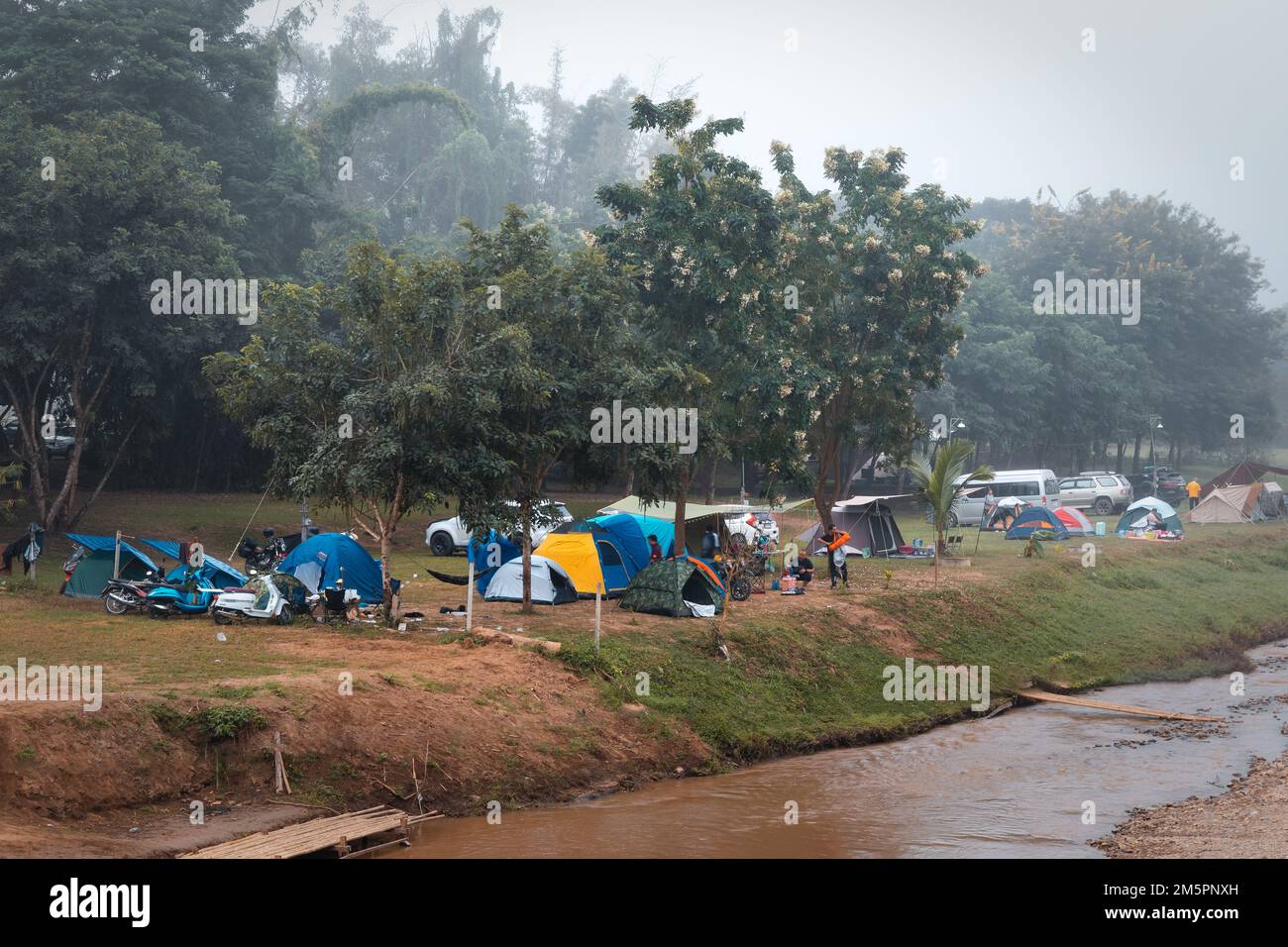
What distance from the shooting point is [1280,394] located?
10125 cm

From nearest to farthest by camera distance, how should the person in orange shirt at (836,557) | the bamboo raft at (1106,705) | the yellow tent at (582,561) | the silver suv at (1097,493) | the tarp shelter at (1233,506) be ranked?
the bamboo raft at (1106,705) < the yellow tent at (582,561) < the person in orange shirt at (836,557) < the tarp shelter at (1233,506) < the silver suv at (1097,493)

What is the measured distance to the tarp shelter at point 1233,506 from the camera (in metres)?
43.6

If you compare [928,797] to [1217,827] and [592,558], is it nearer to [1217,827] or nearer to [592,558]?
[1217,827]

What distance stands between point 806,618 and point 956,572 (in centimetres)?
842

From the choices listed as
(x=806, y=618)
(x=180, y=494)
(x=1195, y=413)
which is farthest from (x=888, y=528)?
(x=1195, y=413)

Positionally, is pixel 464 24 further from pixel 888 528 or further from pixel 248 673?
pixel 248 673

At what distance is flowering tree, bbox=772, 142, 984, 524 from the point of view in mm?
29359

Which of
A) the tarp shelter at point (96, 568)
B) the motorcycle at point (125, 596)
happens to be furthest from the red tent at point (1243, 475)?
the motorcycle at point (125, 596)

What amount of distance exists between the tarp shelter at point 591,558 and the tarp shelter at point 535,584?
Result: 0.40m

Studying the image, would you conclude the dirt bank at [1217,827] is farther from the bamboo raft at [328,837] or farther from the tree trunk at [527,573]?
the tree trunk at [527,573]

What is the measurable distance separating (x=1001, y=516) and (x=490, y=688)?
27719mm

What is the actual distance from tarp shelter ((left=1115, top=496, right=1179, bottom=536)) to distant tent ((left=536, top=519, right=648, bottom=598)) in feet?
69.8

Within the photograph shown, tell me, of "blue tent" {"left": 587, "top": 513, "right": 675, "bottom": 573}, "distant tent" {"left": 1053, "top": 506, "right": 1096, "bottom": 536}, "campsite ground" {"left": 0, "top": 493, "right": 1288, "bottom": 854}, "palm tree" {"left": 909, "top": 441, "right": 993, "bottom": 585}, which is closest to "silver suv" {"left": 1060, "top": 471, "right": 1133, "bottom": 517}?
"distant tent" {"left": 1053, "top": 506, "right": 1096, "bottom": 536}

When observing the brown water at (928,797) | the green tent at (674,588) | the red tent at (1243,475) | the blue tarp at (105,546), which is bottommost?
the brown water at (928,797)
